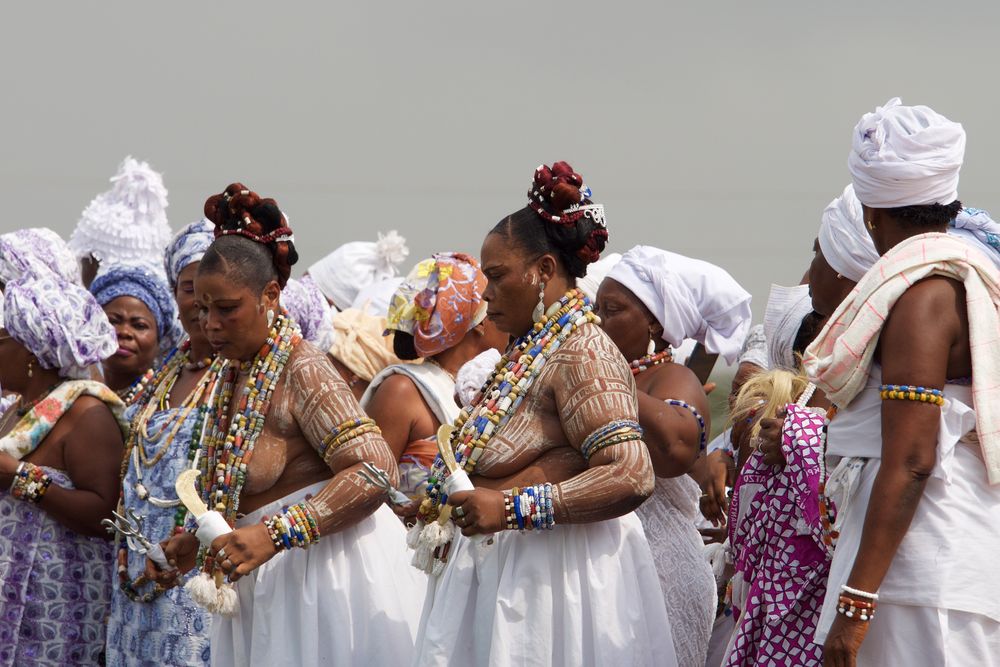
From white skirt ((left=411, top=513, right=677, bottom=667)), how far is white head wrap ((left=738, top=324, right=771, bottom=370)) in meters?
3.51

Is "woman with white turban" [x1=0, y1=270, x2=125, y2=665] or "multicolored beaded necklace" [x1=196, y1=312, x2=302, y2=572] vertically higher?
"multicolored beaded necklace" [x1=196, y1=312, x2=302, y2=572]

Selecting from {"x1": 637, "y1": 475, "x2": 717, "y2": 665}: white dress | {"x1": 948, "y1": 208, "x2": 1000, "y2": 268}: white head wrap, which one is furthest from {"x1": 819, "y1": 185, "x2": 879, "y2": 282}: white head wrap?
{"x1": 637, "y1": 475, "x2": 717, "y2": 665}: white dress

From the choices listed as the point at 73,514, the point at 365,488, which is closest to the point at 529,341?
the point at 365,488

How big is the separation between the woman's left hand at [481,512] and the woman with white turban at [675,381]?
125 centimetres

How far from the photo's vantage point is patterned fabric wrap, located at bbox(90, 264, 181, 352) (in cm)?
697

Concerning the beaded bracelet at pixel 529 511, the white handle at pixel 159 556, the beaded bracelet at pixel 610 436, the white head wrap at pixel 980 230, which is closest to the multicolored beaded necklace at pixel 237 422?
the white handle at pixel 159 556

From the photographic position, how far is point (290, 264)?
16.8 ft

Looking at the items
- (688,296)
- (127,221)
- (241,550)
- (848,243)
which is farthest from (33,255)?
(848,243)

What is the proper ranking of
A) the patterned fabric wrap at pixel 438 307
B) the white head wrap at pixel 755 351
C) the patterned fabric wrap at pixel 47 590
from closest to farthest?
the patterned fabric wrap at pixel 47 590 → the patterned fabric wrap at pixel 438 307 → the white head wrap at pixel 755 351

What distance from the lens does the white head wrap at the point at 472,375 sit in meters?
5.64

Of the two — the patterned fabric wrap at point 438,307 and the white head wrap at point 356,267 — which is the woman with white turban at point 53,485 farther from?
the white head wrap at point 356,267

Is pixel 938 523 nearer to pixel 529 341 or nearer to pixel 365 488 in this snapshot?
pixel 529 341

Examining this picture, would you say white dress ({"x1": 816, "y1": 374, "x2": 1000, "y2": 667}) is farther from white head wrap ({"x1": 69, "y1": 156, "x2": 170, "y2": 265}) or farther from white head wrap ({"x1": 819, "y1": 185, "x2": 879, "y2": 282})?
white head wrap ({"x1": 69, "y1": 156, "x2": 170, "y2": 265})

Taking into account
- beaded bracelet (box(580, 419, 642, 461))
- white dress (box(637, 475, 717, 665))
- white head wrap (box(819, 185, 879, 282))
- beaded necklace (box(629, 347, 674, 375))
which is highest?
white head wrap (box(819, 185, 879, 282))
